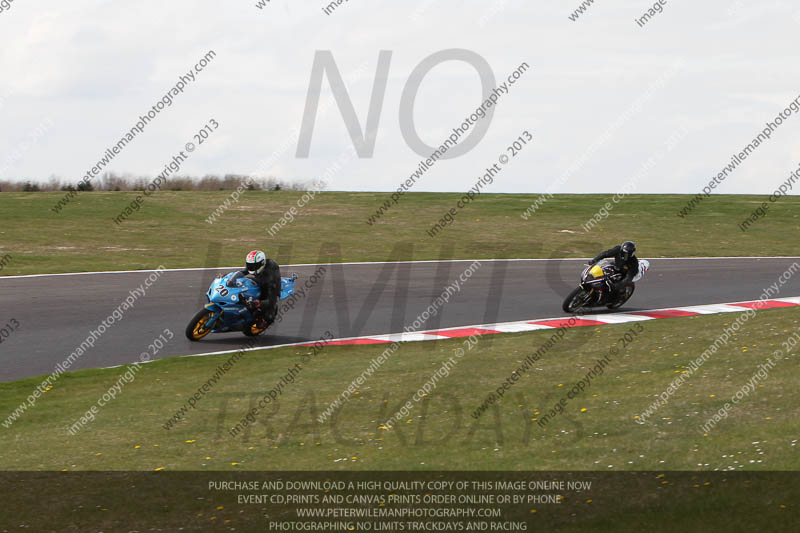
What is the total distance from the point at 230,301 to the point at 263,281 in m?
0.68

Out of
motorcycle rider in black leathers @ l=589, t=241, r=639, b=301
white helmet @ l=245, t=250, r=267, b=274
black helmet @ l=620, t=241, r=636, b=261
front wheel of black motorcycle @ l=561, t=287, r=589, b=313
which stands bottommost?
white helmet @ l=245, t=250, r=267, b=274

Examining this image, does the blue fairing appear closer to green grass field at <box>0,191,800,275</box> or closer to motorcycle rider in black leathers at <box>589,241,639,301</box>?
motorcycle rider in black leathers at <box>589,241,639,301</box>

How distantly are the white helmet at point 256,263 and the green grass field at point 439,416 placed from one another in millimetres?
1925

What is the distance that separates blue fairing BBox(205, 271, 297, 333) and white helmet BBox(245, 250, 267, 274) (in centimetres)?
20

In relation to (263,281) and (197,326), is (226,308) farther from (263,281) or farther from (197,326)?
(263,281)

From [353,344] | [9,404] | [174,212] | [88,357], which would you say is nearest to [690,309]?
[353,344]

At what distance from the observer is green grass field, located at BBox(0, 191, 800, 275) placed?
28.4m

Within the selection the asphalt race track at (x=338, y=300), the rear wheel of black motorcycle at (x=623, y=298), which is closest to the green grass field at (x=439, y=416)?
the asphalt race track at (x=338, y=300)

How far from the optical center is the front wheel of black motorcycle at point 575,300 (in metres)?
17.7

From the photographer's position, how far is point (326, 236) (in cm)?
3350

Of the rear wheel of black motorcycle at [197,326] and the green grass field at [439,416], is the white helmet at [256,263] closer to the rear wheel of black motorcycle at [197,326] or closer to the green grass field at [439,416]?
the rear wheel of black motorcycle at [197,326]

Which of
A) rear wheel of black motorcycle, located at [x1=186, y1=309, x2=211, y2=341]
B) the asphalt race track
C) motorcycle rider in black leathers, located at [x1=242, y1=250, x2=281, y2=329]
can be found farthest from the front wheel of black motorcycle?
rear wheel of black motorcycle, located at [x1=186, y1=309, x2=211, y2=341]

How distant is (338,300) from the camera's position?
771 inches

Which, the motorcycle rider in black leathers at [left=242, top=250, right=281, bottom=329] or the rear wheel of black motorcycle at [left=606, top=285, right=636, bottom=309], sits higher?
the rear wheel of black motorcycle at [left=606, top=285, right=636, bottom=309]
